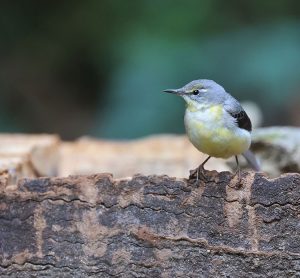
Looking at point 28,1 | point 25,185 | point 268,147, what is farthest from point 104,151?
point 28,1

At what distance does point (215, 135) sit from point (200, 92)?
41 centimetres

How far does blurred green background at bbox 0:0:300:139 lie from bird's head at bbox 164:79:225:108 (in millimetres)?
4603

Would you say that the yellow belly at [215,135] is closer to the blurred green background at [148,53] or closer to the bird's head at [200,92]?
the bird's head at [200,92]

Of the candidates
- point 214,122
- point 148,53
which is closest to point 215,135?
point 214,122

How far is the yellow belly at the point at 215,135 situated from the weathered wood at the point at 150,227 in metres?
0.35

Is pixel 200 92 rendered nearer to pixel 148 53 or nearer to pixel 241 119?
pixel 241 119

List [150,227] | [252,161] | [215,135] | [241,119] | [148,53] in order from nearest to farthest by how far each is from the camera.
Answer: [150,227] → [215,135] → [241,119] → [252,161] → [148,53]

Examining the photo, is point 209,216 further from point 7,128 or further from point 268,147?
point 7,128

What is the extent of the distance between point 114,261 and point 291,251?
35.4 inches

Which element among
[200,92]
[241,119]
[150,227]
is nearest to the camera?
[150,227]

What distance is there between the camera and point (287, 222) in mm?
3605

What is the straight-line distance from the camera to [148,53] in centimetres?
902

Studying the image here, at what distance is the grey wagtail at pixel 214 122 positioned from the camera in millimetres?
4102

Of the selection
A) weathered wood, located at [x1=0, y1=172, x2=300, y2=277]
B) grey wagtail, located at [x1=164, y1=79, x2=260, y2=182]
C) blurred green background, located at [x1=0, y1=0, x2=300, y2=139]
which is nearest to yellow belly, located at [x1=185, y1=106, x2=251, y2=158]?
grey wagtail, located at [x1=164, y1=79, x2=260, y2=182]
